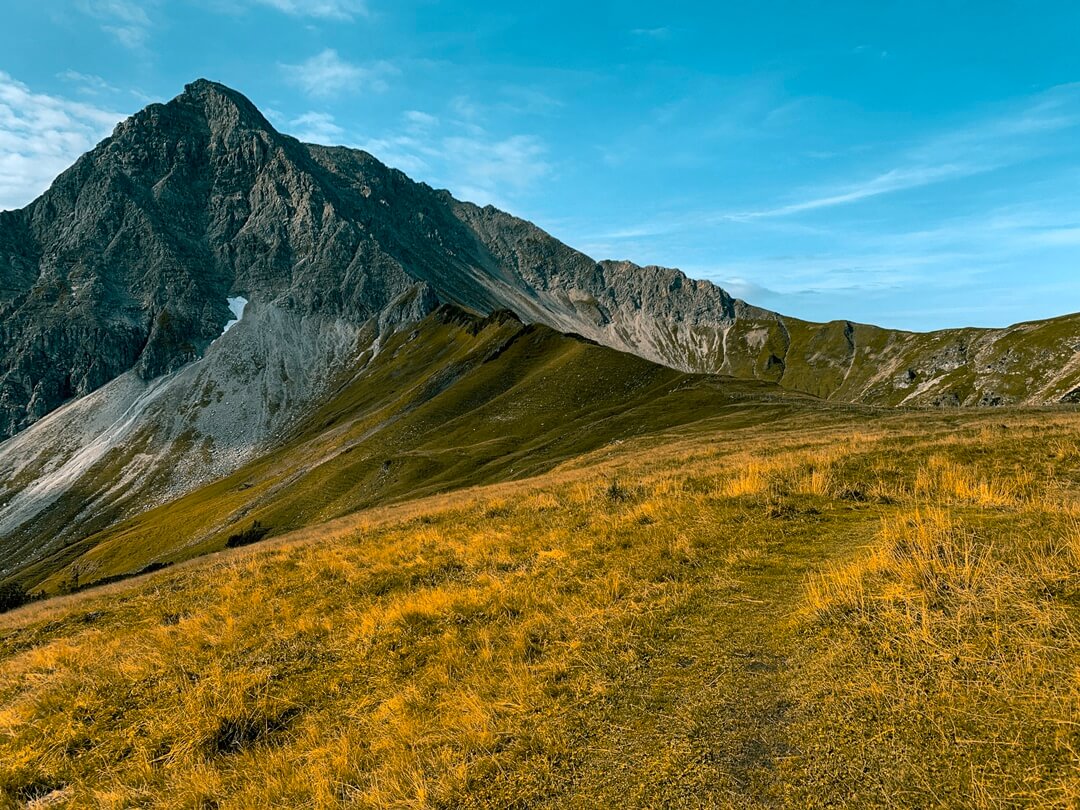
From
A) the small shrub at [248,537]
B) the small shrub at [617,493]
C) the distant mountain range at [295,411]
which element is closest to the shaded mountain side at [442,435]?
the distant mountain range at [295,411]

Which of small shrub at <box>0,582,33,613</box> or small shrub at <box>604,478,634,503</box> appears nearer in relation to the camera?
small shrub at <box>604,478,634,503</box>

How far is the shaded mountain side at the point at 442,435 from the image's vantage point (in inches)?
2630

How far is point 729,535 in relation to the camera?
12.4m

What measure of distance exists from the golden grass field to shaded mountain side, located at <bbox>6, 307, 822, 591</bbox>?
135 ft

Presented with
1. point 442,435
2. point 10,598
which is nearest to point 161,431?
point 442,435

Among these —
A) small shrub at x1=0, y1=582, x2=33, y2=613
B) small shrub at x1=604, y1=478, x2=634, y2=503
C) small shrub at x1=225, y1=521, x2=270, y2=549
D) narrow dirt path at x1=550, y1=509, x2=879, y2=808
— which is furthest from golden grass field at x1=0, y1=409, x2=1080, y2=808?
small shrub at x1=225, y1=521, x2=270, y2=549

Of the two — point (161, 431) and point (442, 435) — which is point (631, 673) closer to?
point (442, 435)

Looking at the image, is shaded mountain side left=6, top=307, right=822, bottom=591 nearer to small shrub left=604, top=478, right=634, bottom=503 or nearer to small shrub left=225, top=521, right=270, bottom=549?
small shrub left=225, top=521, right=270, bottom=549

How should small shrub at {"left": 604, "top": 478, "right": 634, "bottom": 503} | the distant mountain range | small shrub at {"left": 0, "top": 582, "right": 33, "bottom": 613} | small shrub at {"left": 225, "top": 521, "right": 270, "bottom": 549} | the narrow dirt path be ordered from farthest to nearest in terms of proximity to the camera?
the distant mountain range < small shrub at {"left": 225, "top": 521, "right": 270, "bottom": 549} < small shrub at {"left": 0, "top": 582, "right": 33, "bottom": 613} < small shrub at {"left": 604, "top": 478, "right": 634, "bottom": 503} < the narrow dirt path

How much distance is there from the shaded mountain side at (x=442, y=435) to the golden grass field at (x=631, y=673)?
1625 inches

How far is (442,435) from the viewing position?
297 feet

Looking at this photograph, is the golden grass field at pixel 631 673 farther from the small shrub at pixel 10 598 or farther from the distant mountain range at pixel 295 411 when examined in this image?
the distant mountain range at pixel 295 411

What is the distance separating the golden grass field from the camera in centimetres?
518

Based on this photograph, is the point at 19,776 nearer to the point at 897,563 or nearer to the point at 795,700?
the point at 795,700
